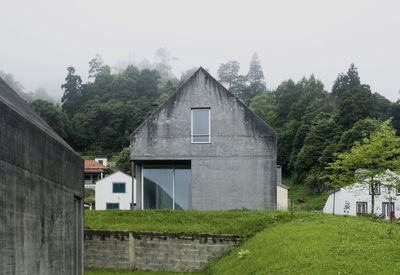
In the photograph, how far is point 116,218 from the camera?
1434 centimetres

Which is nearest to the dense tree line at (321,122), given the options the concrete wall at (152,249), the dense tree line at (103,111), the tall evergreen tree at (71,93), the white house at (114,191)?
the white house at (114,191)

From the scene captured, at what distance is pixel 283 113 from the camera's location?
6162cm

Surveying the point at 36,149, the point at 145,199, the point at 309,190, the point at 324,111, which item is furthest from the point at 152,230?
the point at 324,111

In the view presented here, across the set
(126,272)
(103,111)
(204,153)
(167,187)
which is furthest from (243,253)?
(103,111)

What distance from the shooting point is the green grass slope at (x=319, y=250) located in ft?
25.1

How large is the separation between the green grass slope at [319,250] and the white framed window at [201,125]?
5746 millimetres

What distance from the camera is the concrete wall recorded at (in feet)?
40.6

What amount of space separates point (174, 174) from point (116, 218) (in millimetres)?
3754

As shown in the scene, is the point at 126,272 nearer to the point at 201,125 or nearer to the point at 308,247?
the point at 308,247

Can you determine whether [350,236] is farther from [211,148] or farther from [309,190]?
[309,190]

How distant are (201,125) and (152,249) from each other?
6.17 metres

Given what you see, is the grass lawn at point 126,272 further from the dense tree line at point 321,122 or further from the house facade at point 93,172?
the house facade at point 93,172

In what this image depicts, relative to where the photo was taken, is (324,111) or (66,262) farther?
(324,111)

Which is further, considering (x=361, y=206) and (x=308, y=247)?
(x=361, y=206)
